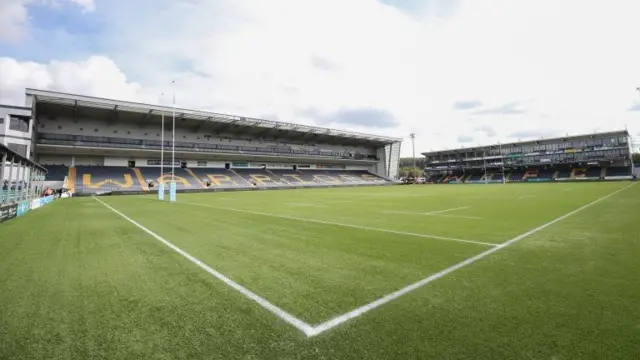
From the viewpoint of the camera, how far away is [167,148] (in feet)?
156

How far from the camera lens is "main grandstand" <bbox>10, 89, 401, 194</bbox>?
38.5 metres

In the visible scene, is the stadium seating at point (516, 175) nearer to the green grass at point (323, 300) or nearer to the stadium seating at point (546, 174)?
the stadium seating at point (546, 174)

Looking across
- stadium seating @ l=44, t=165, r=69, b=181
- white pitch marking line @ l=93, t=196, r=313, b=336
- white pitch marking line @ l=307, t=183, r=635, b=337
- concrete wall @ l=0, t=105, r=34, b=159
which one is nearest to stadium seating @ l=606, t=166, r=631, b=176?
white pitch marking line @ l=307, t=183, r=635, b=337

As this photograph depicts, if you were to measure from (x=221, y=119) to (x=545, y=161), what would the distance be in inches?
3493

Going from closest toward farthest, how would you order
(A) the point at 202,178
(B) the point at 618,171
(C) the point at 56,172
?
(C) the point at 56,172 → (A) the point at 202,178 → (B) the point at 618,171

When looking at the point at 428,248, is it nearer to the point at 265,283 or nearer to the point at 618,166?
the point at 265,283

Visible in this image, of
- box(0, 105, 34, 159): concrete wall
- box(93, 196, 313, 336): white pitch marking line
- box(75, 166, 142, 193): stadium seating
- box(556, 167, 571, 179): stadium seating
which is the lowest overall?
box(93, 196, 313, 336): white pitch marking line

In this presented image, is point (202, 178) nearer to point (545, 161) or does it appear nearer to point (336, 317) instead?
point (336, 317)

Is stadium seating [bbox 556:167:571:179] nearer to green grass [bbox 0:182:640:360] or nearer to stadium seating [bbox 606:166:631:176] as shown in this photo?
stadium seating [bbox 606:166:631:176]

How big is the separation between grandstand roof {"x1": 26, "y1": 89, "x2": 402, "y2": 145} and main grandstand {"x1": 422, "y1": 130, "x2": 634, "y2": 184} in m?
34.5

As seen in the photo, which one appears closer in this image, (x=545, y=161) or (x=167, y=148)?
(x=167, y=148)

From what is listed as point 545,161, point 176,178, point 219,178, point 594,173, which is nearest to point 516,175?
point 545,161

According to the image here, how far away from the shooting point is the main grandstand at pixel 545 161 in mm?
71875

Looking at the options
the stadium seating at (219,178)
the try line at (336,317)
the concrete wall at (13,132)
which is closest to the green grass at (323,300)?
the try line at (336,317)
